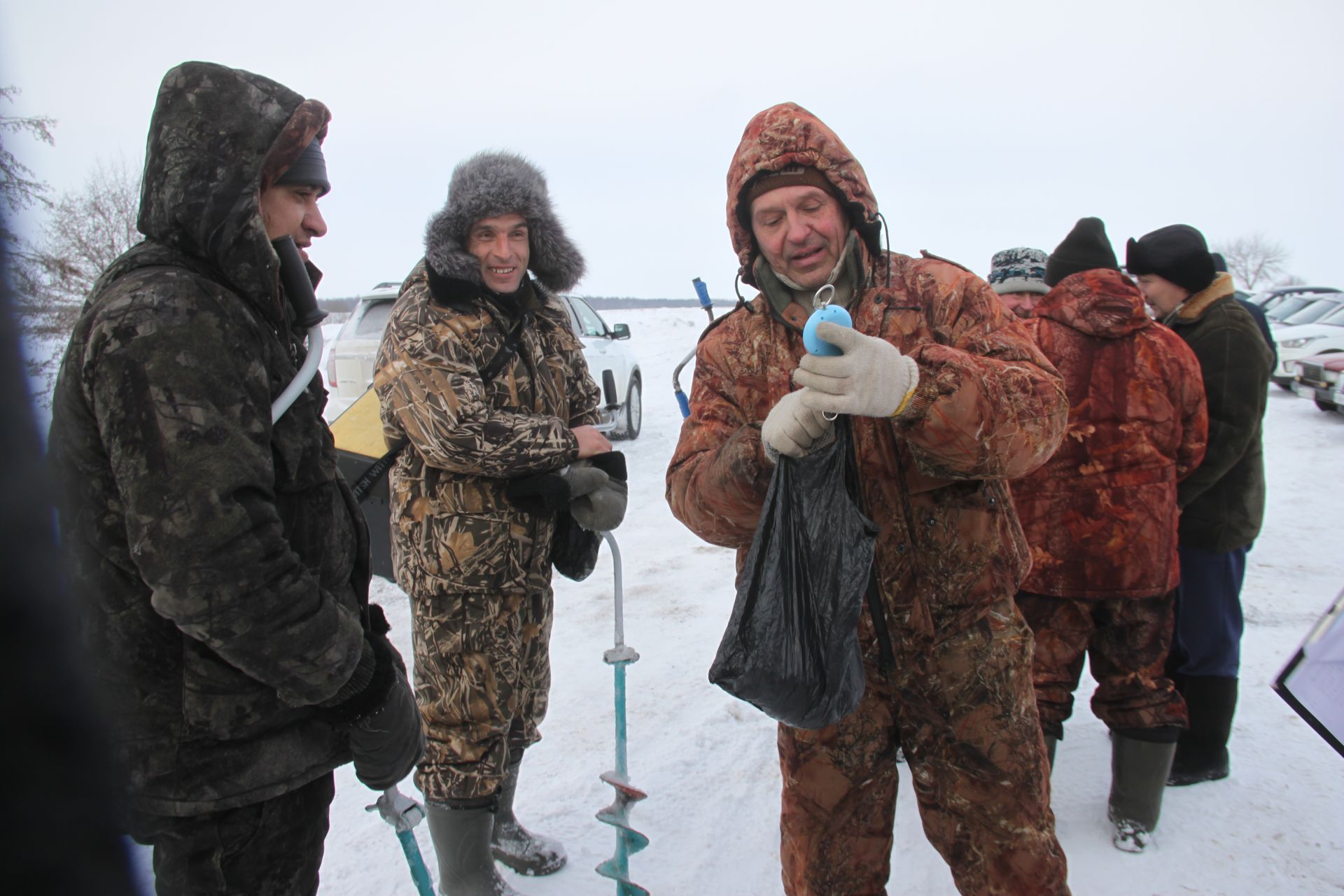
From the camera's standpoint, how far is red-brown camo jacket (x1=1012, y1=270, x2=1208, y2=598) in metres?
2.74

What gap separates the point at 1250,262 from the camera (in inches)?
2328

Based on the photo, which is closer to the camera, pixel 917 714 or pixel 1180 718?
pixel 917 714

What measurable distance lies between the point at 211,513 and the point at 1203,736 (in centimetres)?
347

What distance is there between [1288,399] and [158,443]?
1554 cm

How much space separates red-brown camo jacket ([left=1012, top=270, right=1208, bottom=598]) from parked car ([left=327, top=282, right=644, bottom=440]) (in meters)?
3.69

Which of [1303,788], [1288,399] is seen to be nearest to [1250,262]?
[1288,399]

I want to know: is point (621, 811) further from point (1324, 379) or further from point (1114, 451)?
point (1324, 379)

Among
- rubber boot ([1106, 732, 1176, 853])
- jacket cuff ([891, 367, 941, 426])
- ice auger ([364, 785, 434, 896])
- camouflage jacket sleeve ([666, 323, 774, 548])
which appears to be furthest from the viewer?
rubber boot ([1106, 732, 1176, 853])

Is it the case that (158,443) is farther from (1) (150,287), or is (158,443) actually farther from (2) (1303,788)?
(2) (1303,788)

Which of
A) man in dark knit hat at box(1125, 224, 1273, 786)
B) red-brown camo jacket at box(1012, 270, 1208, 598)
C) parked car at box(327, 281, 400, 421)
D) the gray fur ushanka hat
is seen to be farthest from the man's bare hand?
parked car at box(327, 281, 400, 421)

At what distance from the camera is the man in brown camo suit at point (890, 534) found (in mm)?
1856

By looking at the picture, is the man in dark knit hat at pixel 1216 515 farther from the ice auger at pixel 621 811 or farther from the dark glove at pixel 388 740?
the dark glove at pixel 388 740

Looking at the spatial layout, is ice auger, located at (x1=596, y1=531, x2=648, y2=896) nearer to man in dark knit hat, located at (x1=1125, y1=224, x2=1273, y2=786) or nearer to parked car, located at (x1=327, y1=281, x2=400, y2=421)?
man in dark knit hat, located at (x1=1125, y1=224, x2=1273, y2=786)

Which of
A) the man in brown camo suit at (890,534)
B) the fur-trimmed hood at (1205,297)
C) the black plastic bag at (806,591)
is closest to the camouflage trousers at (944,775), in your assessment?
the man in brown camo suit at (890,534)
